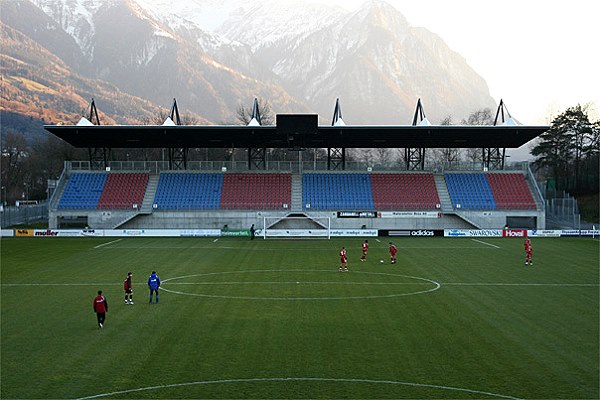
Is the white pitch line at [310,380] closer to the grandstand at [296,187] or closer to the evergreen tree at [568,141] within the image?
the grandstand at [296,187]

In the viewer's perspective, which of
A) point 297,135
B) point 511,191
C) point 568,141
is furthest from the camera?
point 568,141

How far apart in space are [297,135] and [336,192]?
8269mm

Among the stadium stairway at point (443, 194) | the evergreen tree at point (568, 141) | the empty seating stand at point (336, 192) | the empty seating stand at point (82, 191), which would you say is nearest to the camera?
the empty seating stand at point (82, 191)

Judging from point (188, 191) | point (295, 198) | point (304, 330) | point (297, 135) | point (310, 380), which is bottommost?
point (310, 380)

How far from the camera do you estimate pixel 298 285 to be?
106ft

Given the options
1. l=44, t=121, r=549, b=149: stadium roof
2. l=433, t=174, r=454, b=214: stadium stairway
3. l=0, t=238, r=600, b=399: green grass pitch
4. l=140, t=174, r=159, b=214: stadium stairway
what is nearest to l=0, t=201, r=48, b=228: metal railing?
l=44, t=121, r=549, b=149: stadium roof

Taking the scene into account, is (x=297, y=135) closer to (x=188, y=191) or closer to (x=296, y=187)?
(x=296, y=187)

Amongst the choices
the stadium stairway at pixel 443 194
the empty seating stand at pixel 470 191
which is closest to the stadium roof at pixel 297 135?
the empty seating stand at pixel 470 191

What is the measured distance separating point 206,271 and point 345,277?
29.2ft

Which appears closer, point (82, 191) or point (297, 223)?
point (297, 223)

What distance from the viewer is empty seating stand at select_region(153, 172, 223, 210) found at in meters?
68.2

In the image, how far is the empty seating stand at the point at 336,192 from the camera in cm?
6844

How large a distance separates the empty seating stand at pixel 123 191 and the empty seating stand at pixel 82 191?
728 mm

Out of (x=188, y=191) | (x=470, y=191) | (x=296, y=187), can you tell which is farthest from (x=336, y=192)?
(x=188, y=191)
